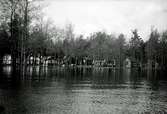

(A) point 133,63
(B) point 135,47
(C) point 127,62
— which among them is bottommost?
(A) point 133,63

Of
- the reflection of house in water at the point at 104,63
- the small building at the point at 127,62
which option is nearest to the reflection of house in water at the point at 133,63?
the small building at the point at 127,62

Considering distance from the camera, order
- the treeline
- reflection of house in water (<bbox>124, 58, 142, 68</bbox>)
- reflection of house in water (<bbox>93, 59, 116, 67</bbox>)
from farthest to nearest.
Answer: reflection of house in water (<bbox>124, 58, 142, 68</bbox>) → reflection of house in water (<bbox>93, 59, 116, 67</bbox>) → the treeline

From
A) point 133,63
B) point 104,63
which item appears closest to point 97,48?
point 104,63

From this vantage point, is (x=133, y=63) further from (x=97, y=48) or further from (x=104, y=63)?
(x=97, y=48)

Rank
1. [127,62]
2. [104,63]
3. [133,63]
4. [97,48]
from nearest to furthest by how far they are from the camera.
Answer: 1. [97,48]
2. [104,63]
3. [133,63]
4. [127,62]

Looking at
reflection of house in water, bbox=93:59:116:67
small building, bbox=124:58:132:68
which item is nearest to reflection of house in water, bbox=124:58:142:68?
small building, bbox=124:58:132:68

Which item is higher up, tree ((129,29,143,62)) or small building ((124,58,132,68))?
tree ((129,29,143,62))

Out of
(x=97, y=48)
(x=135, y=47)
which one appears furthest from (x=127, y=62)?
(x=97, y=48)

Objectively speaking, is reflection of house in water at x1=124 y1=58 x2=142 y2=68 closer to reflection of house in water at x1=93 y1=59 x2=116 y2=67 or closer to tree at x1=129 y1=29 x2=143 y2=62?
tree at x1=129 y1=29 x2=143 y2=62

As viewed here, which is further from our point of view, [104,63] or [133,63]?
[133,63]

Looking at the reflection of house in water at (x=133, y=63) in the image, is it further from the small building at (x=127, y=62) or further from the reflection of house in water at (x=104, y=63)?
the reflection of house in water at (x=104, y=63)

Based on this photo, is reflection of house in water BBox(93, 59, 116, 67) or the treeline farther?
reflection of house in water BBox(93, 59, 116, 67)

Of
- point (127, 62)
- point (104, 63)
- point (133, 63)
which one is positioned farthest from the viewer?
point (127, 62)

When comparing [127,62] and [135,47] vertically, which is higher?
[135,47]
